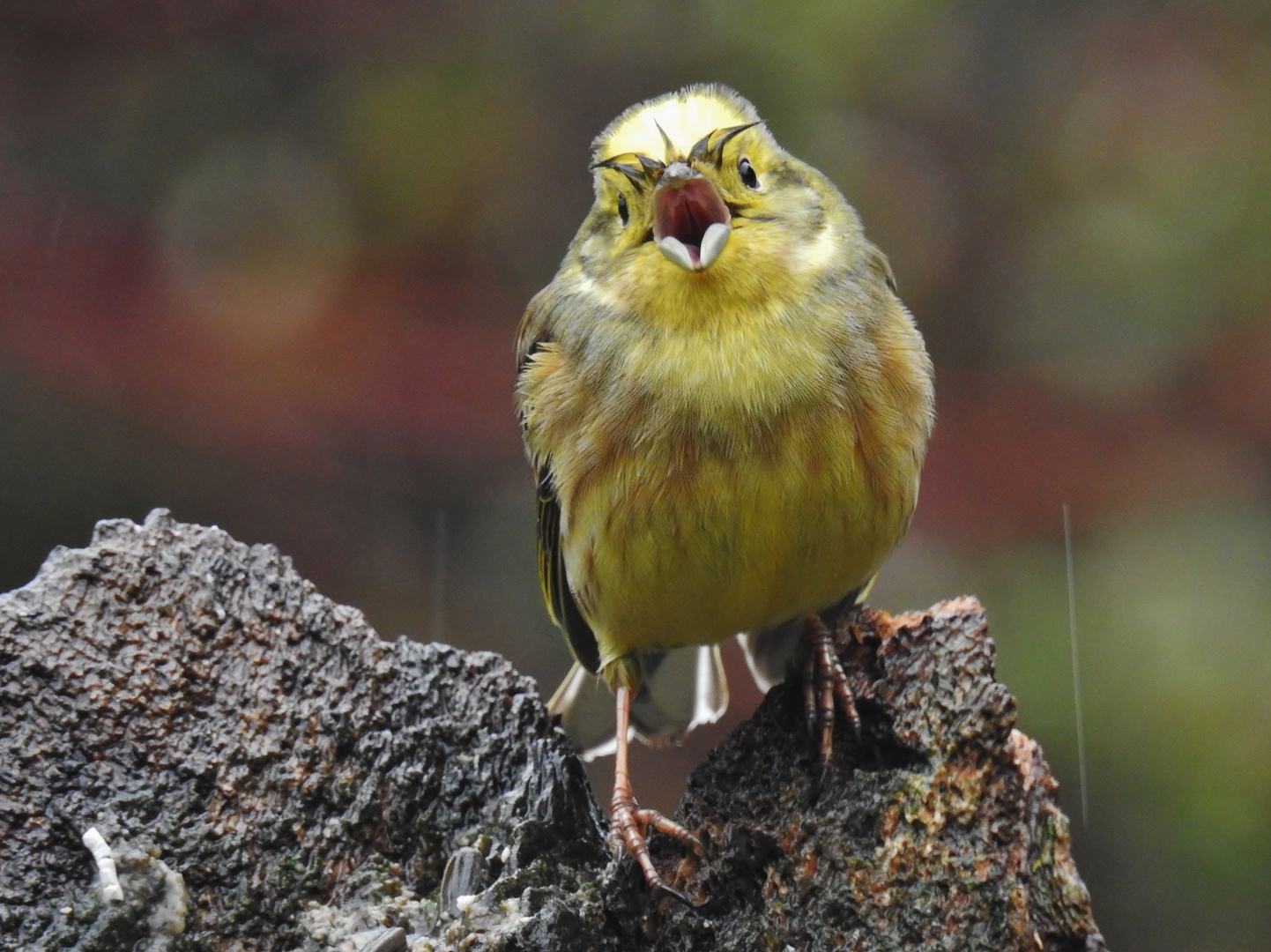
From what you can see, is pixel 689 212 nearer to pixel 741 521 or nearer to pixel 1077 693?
pixel 741 521

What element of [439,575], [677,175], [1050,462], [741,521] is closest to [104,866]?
[741,521]

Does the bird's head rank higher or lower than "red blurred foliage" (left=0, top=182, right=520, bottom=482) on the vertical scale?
lower

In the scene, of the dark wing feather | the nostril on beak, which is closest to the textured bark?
the dark wing feather

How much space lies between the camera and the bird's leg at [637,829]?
2.07 m

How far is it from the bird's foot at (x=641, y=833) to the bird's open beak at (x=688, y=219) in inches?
32.5

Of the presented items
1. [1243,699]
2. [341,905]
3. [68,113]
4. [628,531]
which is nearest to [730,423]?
[628,531]

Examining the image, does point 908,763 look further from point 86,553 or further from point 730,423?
point 86,553

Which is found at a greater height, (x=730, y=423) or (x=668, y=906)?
(x=730, y=423)

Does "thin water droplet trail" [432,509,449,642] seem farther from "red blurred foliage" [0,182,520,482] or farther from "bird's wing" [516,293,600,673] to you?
"bird's wing" [516,293,600,673]

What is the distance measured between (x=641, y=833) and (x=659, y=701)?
0.69 m

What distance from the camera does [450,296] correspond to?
407 centimetres

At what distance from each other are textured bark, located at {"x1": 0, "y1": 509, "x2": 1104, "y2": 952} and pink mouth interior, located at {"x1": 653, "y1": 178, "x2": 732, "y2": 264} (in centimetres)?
68

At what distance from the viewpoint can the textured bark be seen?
1917 mm

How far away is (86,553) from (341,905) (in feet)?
2.06
